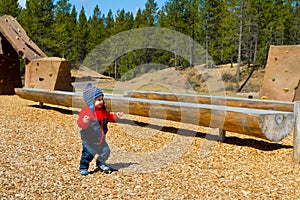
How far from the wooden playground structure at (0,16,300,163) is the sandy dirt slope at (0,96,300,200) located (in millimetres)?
400

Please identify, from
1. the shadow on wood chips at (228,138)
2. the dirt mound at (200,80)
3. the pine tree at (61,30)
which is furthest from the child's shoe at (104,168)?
the pine tree at (61,30)

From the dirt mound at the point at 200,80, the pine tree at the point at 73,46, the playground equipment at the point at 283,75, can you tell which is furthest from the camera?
the pine tree at the point at 73,46

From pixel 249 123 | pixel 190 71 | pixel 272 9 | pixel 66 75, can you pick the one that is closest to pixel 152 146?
pixel 249 123

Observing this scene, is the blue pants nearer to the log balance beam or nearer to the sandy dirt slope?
the sandy dirt slope

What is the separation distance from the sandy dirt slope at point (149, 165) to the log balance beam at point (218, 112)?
401mm

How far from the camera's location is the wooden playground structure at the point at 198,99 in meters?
4.04

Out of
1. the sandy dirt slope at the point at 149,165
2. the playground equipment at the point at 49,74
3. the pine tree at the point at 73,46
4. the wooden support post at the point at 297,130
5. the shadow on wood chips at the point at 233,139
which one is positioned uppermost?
the pine tree at the point at 73,46

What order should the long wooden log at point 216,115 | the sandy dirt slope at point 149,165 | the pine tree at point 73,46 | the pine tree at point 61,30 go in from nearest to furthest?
1. the sandy dirt slope at point 149,165
2. the long wooden log at point 216,115
3. the pine tree at point 61,30
4. the pine tree at point 73,46

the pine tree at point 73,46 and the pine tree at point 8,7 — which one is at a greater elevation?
the pine tree at point 8,7

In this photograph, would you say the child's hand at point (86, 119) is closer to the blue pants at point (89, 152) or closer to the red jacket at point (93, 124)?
the red jacket at point (93, 124)

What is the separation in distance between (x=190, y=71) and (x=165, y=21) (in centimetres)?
514

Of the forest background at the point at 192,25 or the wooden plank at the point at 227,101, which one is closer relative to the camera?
the wooden plank at the point at 227,101

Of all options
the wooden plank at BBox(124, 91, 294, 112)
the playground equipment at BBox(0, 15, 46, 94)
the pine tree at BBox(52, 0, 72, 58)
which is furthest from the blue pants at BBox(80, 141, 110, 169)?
the pine tree at BBox(52, 0, 72, 58)

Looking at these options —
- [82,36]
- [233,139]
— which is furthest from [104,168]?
[82,36]
